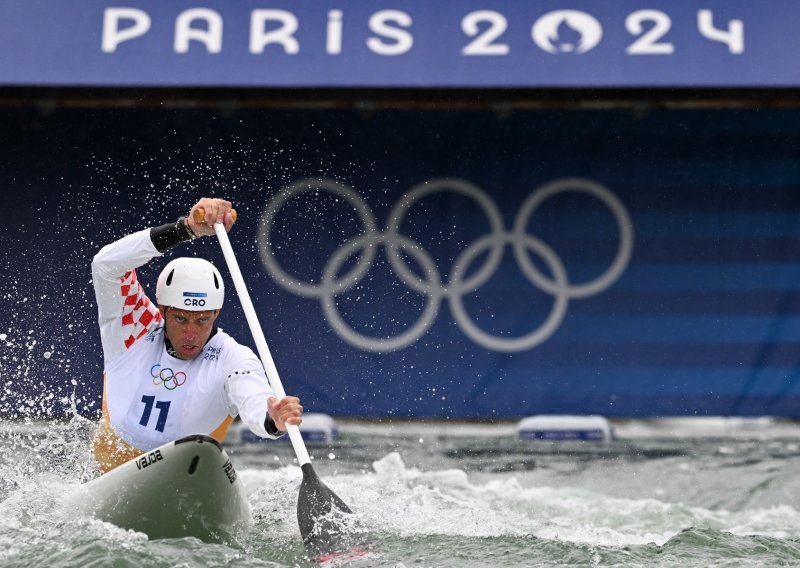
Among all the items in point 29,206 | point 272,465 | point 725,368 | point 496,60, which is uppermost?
point 496,60

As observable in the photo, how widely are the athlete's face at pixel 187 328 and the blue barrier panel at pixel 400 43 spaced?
3643 mm

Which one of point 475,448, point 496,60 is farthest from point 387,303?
point 496,60

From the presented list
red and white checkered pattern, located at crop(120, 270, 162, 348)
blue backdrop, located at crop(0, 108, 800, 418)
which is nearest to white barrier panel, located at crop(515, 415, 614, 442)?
blue backdrop, located at crop(0, 108, 800, 418)

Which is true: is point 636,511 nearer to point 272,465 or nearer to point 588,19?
point 272,465

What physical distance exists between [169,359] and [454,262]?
16.1 ft

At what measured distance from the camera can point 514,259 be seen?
1106 centimetres

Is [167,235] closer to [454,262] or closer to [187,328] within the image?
[187,328]

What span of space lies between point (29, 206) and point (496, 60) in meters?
4.16

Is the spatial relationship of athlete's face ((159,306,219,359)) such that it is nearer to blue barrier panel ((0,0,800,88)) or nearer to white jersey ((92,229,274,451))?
white jersey ((92,229,274,451))

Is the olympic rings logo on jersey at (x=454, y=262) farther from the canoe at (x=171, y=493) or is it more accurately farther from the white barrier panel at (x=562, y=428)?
the canoe at (x=171, y=493)

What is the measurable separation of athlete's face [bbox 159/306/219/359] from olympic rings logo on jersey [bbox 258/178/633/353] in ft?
15.1

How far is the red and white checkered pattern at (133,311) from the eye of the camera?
656 centimetres

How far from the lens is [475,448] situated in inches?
423

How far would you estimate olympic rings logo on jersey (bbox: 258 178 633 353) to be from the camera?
36.1 feet
